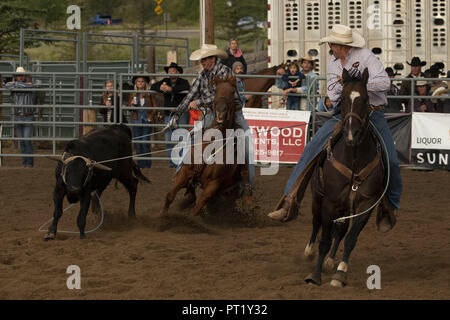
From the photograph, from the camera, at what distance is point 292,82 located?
14273 mm

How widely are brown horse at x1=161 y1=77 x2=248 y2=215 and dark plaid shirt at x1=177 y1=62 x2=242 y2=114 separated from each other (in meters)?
0.44

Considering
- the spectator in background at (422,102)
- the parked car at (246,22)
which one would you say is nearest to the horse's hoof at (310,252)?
the spectator in background at (422,102)

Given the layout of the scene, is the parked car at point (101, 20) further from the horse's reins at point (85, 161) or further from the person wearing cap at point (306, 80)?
the horse's reins at point (85, 161)

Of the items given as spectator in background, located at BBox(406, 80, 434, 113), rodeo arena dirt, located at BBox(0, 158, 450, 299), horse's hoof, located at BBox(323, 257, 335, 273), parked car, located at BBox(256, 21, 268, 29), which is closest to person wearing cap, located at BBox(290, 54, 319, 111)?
spectator in background, located at BBox(406, 80, 434, 113)

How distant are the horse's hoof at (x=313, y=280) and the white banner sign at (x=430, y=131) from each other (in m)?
7.62

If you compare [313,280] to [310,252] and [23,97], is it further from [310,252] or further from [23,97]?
[23,97]

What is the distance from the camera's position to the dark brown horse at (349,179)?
6141 mm

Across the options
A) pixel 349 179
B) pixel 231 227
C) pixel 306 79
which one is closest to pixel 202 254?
pixel 231 227

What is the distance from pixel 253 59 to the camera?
2614 centimetres

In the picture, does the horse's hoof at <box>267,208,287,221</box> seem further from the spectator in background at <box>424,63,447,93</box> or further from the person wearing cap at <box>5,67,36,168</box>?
the person wearing cap at <box>5,67,36,168</box>

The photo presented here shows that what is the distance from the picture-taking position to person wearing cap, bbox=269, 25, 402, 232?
21.6 ft
